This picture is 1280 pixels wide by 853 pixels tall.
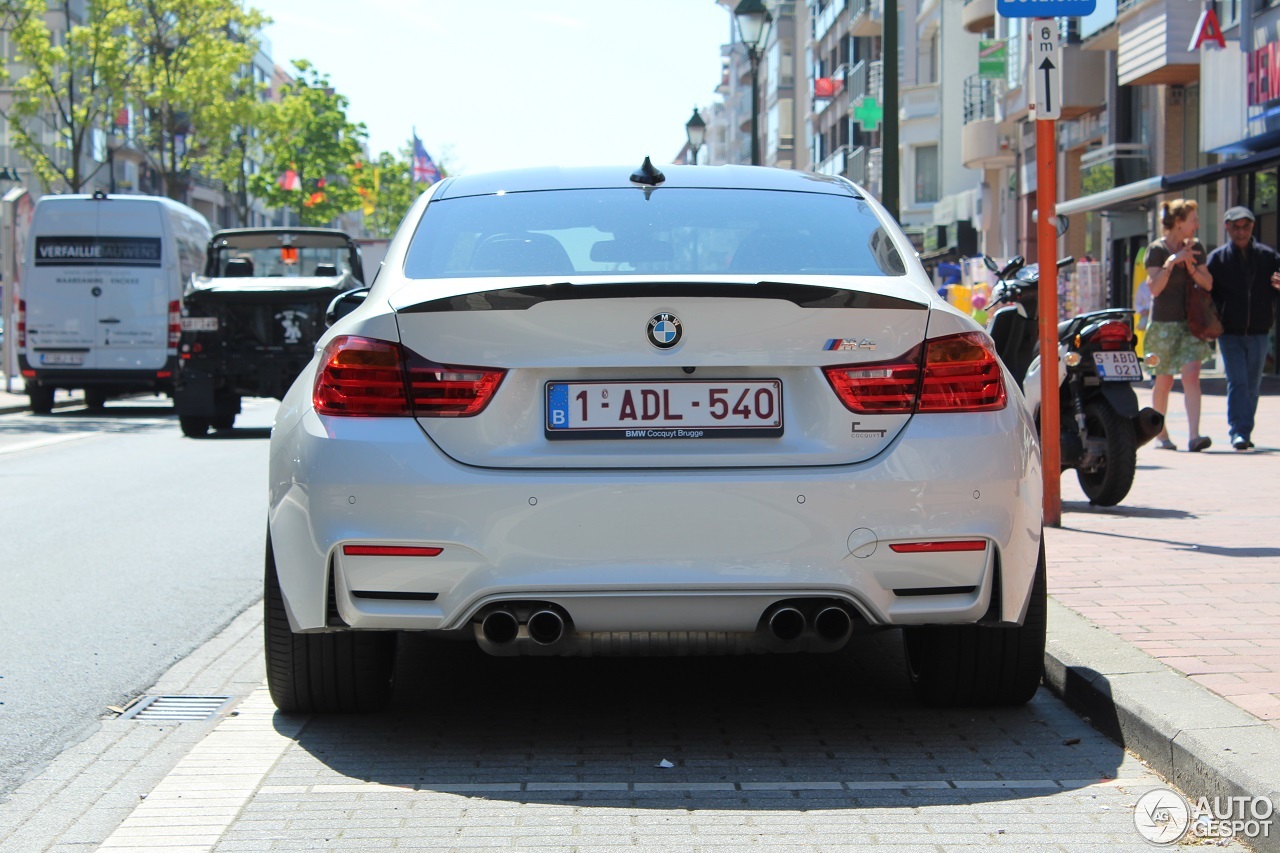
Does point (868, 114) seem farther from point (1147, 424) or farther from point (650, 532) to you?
point (650, 532)

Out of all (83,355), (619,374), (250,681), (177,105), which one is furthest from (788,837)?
(177,105)

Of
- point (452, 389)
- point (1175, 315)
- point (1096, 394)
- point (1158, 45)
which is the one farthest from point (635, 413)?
point (1158, 45)

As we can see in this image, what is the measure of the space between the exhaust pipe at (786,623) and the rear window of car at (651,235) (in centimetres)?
91

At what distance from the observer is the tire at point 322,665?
493cm

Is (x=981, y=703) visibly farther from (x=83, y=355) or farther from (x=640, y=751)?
(x=83, y=355)

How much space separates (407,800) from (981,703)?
70.2 inches

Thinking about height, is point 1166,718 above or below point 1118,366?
below

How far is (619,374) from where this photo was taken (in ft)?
14.6

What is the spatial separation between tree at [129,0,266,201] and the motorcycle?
127 feet

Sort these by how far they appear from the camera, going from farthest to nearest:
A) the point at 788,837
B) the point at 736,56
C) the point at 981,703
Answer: the point at 736,56 → the point at 981,703 → the point at 788,837

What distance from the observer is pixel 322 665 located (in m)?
5.02

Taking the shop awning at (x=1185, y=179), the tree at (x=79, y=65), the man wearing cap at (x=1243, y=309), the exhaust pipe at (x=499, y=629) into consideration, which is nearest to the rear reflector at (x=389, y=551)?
the exhaust pipe at (x=499, y=629)

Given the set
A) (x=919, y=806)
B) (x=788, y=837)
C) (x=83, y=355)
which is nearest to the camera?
(x=788, y=837)

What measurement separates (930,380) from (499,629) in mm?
1246
